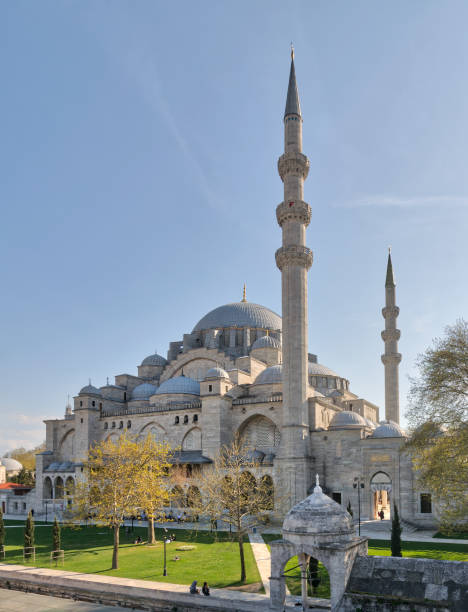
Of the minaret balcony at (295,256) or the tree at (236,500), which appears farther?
the minaret balcony at (295,256)

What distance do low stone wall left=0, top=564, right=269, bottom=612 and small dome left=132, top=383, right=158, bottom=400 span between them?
29.0m

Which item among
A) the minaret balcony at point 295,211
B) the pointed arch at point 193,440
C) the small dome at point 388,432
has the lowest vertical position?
the pointed arch at point 193,440

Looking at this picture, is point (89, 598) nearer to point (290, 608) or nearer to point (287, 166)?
point (290, 608)

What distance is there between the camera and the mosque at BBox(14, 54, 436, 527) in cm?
3506

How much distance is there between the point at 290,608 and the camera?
620 inches

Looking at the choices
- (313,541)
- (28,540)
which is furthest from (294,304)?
(313,541)

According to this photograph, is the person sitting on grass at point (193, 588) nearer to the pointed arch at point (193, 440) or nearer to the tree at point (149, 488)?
the tree at point (149, 488)

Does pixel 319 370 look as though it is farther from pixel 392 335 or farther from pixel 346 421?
pixel 346 421

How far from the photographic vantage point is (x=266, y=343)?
162ft

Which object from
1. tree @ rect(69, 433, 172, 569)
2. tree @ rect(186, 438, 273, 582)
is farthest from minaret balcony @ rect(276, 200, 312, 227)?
tree @ rect(69, 433, 172, 569)

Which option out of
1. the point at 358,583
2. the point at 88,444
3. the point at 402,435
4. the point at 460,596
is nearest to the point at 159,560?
the point at 358,583

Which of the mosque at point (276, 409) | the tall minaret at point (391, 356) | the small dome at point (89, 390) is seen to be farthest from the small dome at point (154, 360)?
the tall minaret at point (391, 356)

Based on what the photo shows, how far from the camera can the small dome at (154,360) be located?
57.2 m

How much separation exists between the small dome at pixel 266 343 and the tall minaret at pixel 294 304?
39.6 ft
